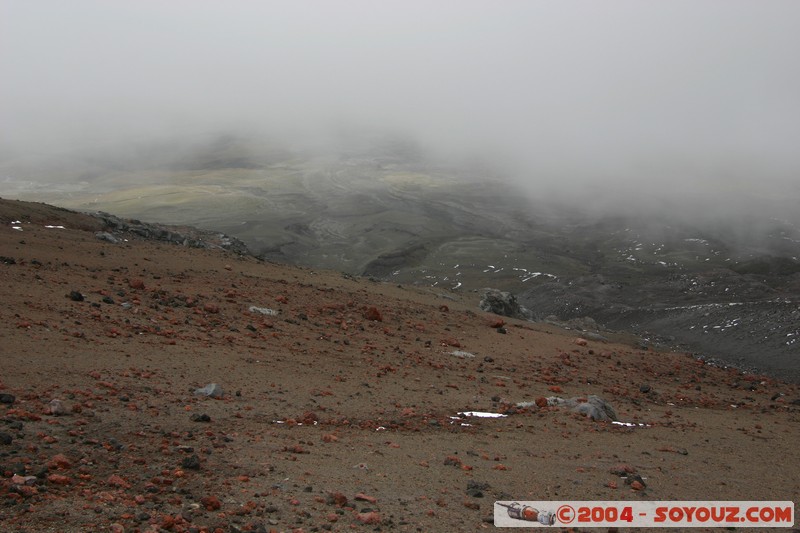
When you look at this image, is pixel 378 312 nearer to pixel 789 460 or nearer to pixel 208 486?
pixel 789 460

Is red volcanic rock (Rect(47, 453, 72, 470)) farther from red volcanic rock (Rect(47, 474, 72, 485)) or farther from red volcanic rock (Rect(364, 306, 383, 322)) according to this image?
red volcanic rock (Rect(364, 306, 383, 322))

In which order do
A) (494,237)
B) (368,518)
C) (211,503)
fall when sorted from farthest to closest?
(494,237) < (368,518) < (211,503)

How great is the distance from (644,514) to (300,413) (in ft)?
17.5

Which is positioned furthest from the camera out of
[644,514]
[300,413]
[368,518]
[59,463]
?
[300,413]

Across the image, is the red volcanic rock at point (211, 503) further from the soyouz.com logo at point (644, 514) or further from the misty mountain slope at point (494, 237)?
the misty mountain slope at point (494, 237)

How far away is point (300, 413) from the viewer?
10.9 m

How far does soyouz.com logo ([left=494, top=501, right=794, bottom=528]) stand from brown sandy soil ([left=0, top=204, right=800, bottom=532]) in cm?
26

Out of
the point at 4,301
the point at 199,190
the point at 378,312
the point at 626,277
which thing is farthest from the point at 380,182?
the point at 4,301

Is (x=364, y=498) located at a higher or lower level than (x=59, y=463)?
lower

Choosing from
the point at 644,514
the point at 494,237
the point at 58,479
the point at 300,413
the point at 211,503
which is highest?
the point at 494,237

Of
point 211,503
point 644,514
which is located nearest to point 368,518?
point 211,503

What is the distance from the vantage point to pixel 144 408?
31.6 ft

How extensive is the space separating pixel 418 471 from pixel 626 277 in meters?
47.4

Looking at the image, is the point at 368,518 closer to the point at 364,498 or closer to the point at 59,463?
the point at 364,498
